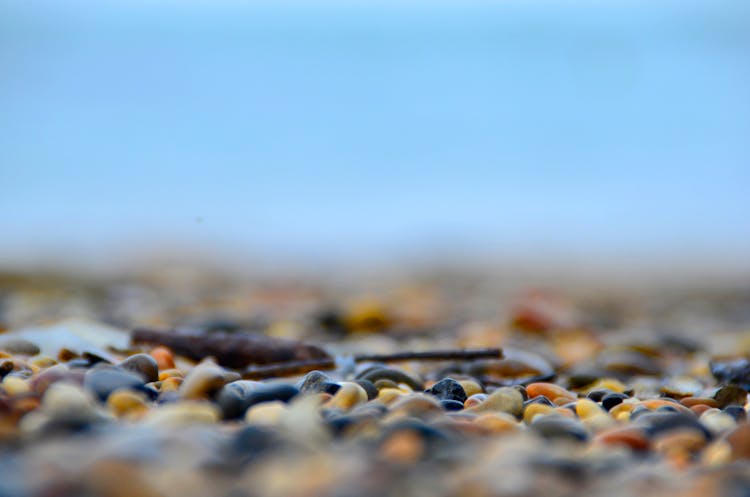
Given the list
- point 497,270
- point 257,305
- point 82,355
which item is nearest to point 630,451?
point 82,355

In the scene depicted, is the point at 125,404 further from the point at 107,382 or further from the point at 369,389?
the point at 369,389

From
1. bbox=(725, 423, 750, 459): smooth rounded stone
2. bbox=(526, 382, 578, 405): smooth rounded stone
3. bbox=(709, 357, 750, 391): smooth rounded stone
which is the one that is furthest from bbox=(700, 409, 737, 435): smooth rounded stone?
bbox=(709, 357, 750, 391): smooth rounded stone

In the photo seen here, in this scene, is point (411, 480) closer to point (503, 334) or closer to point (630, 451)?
point (630, 451)

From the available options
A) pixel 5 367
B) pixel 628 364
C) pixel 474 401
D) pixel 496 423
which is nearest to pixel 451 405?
pixel 474 401

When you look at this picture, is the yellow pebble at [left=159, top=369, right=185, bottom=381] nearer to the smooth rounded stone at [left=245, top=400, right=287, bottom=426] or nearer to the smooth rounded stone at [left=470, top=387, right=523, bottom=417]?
the smooth rounded stone at [left=245, top=400, right=287, bottom=426]

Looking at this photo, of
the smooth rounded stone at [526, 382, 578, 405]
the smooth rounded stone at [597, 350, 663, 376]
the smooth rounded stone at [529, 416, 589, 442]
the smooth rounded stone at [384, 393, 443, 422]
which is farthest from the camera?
the smooth rounded stone at [597, 350, 663, 376]
